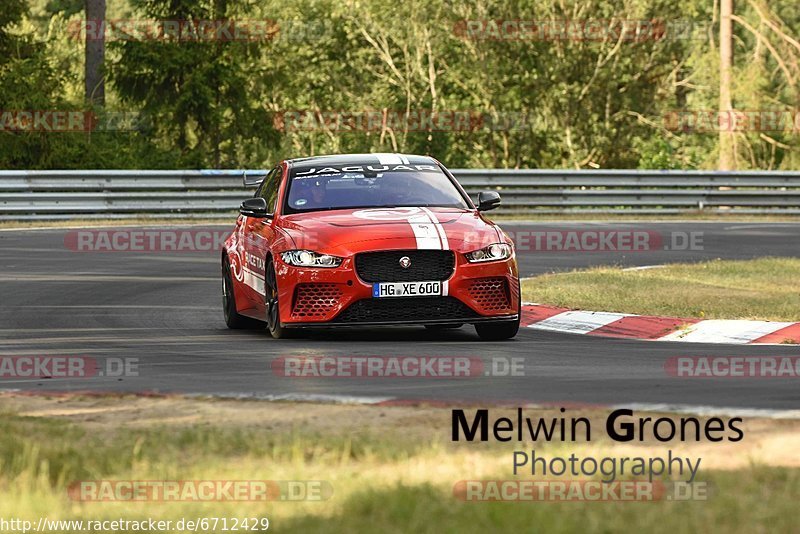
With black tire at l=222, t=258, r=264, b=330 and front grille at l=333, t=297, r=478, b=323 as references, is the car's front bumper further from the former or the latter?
black tire at l=222, t=258, r=264, b=330

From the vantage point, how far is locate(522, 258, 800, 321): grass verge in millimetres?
15008

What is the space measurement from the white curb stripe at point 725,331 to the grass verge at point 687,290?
1.32 ft

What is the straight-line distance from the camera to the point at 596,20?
4419cm

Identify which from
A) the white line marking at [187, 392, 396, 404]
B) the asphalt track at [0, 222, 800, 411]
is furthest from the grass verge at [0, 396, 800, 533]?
the asphalt track at [0, 222, 800, 411]

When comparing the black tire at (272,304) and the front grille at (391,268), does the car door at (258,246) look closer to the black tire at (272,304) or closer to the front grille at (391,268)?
the black tire at (272,304)

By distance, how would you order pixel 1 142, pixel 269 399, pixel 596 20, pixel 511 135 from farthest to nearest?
pixel 511 135, pixel 596 20, pixel 1 142, pixel 269 399

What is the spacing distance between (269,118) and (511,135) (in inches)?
361

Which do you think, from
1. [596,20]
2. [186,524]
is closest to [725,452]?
[186,524]

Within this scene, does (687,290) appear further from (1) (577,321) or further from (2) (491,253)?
(2) (491,253)

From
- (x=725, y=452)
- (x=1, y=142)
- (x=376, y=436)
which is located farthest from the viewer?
(x=1, y=142)

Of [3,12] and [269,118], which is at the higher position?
[3,12]

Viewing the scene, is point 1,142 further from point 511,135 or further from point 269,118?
point 511,135

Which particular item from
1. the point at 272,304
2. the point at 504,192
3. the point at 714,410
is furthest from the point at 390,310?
the point at 504,192

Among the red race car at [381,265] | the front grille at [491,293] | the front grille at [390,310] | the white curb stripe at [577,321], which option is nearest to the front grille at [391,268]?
the red race car at [381,265]
